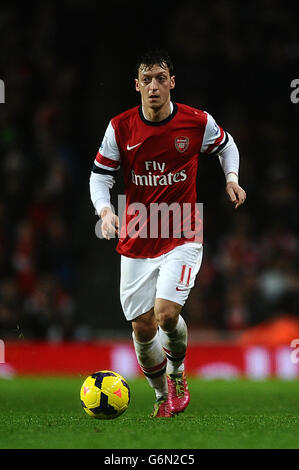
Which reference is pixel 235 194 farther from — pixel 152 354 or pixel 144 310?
pixel 152 354

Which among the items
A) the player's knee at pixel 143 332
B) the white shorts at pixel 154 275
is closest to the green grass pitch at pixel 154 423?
the player's knee at pixel 143 332

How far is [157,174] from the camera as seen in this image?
264 inches

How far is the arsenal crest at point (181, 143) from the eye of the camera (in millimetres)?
6719

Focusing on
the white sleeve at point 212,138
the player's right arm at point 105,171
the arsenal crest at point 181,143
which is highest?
the white sleeve at point 212,138

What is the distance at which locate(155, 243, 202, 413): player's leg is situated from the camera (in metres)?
6.45

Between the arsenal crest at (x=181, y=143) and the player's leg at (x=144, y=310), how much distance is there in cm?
83

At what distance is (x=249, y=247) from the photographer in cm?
1423

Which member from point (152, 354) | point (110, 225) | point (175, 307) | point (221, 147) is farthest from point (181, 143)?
point (152, 354)

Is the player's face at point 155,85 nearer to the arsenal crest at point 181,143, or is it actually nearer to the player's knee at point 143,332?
the arsenal crest at point 181,143

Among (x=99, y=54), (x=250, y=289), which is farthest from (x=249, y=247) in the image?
(x=99, y=54)

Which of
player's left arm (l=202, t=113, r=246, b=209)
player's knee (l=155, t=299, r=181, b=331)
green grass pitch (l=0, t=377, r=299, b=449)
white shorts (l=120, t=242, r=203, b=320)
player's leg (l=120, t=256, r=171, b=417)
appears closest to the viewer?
green grass pitch (l=0, t=377, r=299, b=449)

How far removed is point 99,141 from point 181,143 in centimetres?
888

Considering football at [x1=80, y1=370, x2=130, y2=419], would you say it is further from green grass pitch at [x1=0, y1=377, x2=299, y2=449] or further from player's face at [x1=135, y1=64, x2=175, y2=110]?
player's face at [x1=135, y1=64, x2=175, y2=110]

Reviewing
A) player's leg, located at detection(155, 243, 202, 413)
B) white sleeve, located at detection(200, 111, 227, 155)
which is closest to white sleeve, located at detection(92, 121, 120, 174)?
white sleeve, located at detection(200, 111, 227, 155)
